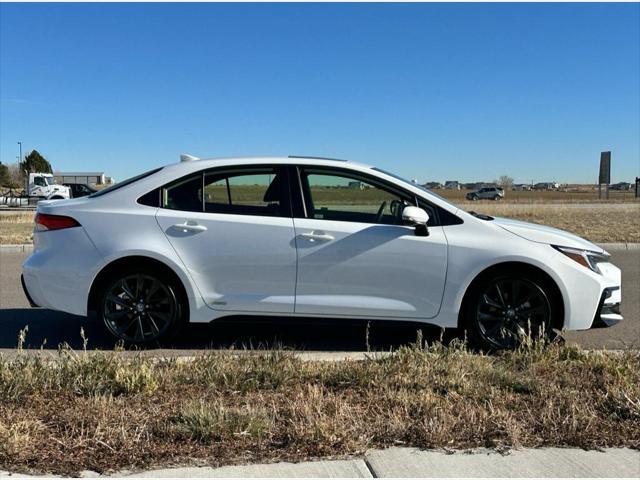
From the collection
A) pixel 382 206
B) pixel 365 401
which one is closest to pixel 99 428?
pixel 365 401

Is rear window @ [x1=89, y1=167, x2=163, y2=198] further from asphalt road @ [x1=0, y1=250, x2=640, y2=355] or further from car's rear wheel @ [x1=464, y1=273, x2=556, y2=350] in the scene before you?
car's rear wheel @ [x1=464, y1=273, x2=556, y2=350]

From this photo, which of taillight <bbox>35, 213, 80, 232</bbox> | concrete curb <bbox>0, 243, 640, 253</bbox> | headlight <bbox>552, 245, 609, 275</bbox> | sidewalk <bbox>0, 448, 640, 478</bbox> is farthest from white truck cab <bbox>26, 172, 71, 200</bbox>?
sidewalk <bbox>0, 448, 640, 478</bbox>

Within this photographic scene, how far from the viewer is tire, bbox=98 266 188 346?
16.4 ft

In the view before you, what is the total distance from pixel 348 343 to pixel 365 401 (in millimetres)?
1788

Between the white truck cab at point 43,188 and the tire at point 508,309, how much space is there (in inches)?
1298

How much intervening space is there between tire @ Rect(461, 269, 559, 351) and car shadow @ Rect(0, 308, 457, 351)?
36 cm

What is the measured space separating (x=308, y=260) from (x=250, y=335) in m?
1.25

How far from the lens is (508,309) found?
490 centimetres

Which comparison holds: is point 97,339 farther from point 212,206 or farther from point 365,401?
point 365,401

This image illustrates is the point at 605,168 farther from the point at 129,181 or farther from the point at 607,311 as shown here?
the point at 129,181

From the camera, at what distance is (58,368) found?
403cm

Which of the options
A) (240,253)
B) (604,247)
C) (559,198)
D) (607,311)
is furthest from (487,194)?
(240,253)

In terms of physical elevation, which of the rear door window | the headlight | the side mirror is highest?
the rear door window

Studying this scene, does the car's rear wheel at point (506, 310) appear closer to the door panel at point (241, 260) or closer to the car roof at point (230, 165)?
the car roof at point (230, 165)
